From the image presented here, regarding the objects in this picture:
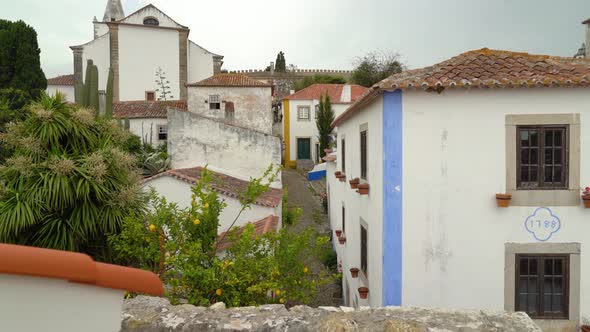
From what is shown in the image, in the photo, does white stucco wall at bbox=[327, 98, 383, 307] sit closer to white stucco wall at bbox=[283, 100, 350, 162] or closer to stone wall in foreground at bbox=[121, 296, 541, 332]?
stone wall in foreground at bbox=[121, 296, 541, 332]

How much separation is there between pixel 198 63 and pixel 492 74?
106ft

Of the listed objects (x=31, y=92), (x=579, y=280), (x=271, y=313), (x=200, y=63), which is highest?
(x=200, y=63)

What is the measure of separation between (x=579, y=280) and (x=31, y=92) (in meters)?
29.6

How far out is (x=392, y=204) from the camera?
7.66 m

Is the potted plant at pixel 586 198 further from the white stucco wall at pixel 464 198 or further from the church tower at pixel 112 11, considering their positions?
the church tower at pixel 112 11

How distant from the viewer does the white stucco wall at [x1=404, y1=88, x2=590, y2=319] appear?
295 inches

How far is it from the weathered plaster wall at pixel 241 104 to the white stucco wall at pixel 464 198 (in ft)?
61.0

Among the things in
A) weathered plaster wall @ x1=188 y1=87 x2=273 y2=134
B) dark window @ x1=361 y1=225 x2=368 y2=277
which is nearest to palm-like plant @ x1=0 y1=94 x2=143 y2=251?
dark window @ x1=361 y1=225 x2=368 y2=277

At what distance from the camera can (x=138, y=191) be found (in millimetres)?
8883

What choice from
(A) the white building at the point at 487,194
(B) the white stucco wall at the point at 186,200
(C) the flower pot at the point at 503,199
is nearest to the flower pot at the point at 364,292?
(A) the white building at the point at 487,194

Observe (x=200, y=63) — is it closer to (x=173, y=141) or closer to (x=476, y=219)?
(x=173, y=141)

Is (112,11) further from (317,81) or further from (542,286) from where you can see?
(542,286)

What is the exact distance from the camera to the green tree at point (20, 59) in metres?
27.5

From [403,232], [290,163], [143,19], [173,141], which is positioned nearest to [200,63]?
[143,19]
